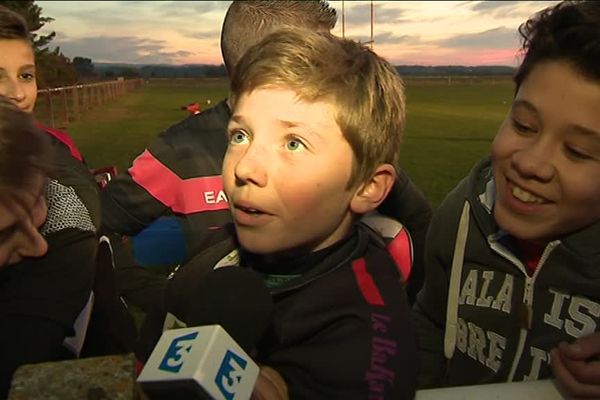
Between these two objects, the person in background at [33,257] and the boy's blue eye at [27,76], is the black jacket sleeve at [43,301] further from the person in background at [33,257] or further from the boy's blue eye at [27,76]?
the boy's blue eye at [27,76]

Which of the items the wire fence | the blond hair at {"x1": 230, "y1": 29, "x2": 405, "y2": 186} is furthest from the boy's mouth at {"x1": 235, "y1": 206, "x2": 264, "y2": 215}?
the wire fence

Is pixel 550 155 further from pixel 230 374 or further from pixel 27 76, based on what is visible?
pixel 27 76

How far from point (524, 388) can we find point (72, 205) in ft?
4.52

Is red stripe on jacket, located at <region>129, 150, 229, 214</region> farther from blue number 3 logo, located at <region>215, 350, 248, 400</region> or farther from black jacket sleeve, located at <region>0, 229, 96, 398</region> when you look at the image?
blue number 3 logo, located at <region>215, 350, 248, 400</region>

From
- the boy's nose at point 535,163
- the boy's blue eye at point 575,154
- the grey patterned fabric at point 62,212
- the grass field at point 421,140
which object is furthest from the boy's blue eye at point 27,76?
the grass field at point 421,140

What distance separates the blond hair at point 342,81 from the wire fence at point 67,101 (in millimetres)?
16287

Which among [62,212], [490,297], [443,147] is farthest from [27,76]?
[443,147]

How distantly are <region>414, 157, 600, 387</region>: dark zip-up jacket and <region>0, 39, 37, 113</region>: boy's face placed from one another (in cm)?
235

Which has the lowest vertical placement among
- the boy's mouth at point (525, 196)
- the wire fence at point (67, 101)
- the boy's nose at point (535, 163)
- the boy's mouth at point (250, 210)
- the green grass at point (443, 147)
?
the green grass at point (443, 147)

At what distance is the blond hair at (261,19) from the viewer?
10.7ft

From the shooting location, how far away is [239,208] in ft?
5.09

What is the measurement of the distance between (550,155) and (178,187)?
80.4 inches

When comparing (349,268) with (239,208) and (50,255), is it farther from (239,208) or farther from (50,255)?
(50,255)

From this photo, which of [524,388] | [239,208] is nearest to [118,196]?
[239,208]
